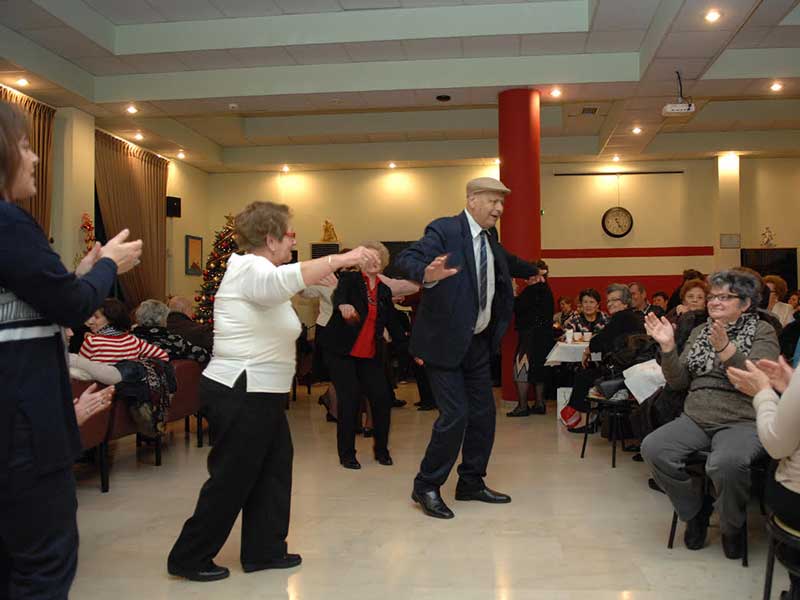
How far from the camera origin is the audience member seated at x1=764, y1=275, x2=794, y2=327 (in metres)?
7.52

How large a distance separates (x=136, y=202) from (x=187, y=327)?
4.67m

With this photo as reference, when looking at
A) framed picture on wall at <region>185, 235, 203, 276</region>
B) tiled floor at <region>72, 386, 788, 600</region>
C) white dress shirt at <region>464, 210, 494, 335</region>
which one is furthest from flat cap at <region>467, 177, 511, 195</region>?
framed picture on wall at <region>185, 235, 203, 276</region>

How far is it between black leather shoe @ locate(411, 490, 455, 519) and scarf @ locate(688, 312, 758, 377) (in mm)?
1528

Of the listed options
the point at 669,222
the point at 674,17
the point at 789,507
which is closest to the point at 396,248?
the point at 669,222

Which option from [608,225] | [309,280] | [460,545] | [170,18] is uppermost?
[170,18]

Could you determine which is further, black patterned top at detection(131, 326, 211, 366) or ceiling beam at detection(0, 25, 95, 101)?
ceiling beam at detection(0, 25, 95, 101)

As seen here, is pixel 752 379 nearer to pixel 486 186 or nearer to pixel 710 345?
pixel 710 345

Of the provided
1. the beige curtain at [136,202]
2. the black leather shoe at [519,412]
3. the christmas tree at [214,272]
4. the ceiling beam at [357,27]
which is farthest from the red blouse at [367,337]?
the beige curtain at [136,202]

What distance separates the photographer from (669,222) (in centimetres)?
1320

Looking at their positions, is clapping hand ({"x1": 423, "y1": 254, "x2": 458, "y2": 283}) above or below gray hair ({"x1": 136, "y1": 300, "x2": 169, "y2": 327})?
above

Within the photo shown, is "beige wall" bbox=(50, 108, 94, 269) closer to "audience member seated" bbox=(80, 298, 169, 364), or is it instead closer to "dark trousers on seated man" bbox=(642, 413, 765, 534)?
"audience member seated" bbox=(80, 298, 169, 364)

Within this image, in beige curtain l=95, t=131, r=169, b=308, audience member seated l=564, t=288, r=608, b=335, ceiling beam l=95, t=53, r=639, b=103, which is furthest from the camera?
beige curtain l=95, t=131, r=169, b=308

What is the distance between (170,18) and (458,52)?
308cm

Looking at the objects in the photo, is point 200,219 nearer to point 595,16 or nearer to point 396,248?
point 396,248
